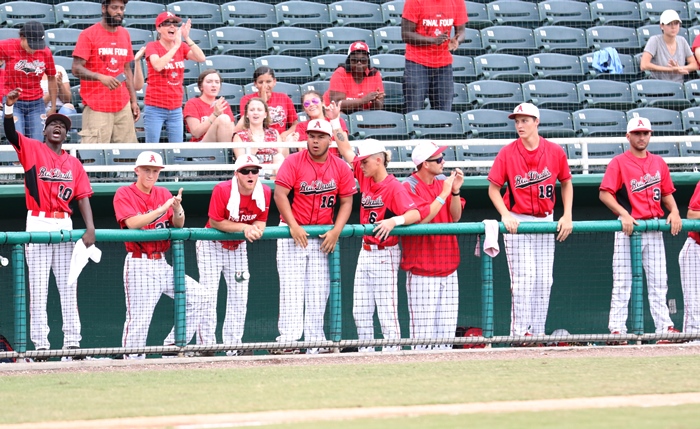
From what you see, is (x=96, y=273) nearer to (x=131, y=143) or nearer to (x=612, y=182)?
(x=131, y=143)

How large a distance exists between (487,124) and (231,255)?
3.98m

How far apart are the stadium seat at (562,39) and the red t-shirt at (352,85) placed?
298 cm

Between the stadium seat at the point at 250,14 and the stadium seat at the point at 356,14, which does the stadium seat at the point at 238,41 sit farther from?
the stadium seat at the point at 356,14

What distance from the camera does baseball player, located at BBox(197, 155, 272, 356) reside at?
7.46m

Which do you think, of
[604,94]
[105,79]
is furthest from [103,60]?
[604,94]

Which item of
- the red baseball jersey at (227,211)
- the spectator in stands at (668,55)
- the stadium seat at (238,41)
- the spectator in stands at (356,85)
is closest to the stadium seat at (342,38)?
the stadium seat at (238,41)

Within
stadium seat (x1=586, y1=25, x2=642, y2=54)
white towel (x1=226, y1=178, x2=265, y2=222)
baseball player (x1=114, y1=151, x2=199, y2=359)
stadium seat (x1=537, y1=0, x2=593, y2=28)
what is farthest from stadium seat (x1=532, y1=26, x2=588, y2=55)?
baseball player (x1=114, y1=151, x2=199, y2=359)

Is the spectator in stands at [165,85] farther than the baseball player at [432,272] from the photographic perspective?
Yes

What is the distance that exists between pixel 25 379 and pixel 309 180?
242 cm

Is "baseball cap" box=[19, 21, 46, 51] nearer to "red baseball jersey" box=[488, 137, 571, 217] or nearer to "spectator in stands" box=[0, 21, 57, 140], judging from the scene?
"spectator in stands" box=[0, 21, 57, 140]

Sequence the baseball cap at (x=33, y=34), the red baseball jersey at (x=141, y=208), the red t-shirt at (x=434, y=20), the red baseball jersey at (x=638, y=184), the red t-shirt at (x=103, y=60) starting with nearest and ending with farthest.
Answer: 1. the red baseball jersey at (x=141, y=208)
2. the red baseball jersey at (x=638, y=184)
3. the baseball cap at (x=33, y=34)
4. the red t-shirt at (x=103, y=60)
5. the red t-shirt at (x=434, y=20)

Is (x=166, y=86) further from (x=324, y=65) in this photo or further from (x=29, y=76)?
(x=324, y=65)

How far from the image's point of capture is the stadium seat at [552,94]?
1119cm

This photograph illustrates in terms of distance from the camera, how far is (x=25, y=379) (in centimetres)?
644
